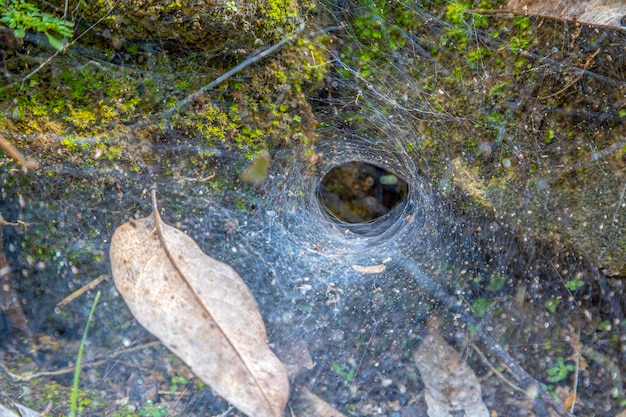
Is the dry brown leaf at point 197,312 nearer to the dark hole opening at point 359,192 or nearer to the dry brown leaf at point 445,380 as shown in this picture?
the dry brown leaf at point 445,380

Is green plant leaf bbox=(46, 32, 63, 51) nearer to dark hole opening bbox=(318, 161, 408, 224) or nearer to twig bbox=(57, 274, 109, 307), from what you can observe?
twig bbox=(57, 274, 109, 307)

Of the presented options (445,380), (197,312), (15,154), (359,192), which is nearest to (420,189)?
(359,192)

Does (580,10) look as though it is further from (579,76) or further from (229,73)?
(229,73)

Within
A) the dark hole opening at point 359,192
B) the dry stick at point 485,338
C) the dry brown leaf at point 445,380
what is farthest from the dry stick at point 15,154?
the dry brown leaf at point 445,380

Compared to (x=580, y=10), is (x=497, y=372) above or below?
below

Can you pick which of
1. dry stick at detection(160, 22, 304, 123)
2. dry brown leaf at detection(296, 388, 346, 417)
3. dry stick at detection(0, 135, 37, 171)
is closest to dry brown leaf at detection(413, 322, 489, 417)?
dry brown leaf at detection(296, 388, 346, 417)

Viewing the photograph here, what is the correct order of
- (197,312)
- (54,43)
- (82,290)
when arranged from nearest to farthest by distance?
(54,43) → (197,312) → (82,290)
